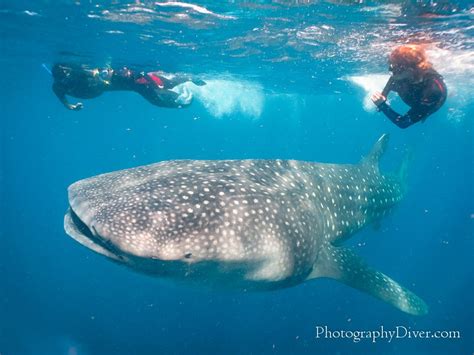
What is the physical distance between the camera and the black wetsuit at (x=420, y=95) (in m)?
7.14

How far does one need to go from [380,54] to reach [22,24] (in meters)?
16.8

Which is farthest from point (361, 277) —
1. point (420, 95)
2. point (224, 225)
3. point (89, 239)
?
point (89, 239)

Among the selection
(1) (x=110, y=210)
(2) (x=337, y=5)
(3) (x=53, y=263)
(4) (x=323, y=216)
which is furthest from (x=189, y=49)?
(3) (x=53, y=263)

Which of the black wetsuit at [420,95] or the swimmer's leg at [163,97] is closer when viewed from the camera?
the black wetsuit at [420,95]

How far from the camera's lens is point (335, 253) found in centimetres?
620

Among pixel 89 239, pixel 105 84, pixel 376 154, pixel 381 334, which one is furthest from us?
pixel 381 334

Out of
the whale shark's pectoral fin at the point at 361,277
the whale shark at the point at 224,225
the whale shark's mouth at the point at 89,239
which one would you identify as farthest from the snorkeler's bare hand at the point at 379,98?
the whale shark's mouth at the point at 89,239

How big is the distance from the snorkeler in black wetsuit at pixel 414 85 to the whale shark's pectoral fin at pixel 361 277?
139 inches

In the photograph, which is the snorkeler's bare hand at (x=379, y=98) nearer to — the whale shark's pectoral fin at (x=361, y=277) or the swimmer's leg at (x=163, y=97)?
the whale shark's pectoral fin at (x=361, y=277)

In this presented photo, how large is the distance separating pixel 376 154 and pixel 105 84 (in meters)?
10.3

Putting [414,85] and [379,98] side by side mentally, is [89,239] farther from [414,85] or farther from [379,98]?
[414,85]

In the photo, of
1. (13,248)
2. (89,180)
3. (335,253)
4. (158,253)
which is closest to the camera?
(158,253)

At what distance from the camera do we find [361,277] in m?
5.96

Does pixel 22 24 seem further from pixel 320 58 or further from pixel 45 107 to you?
pixel 45 107
